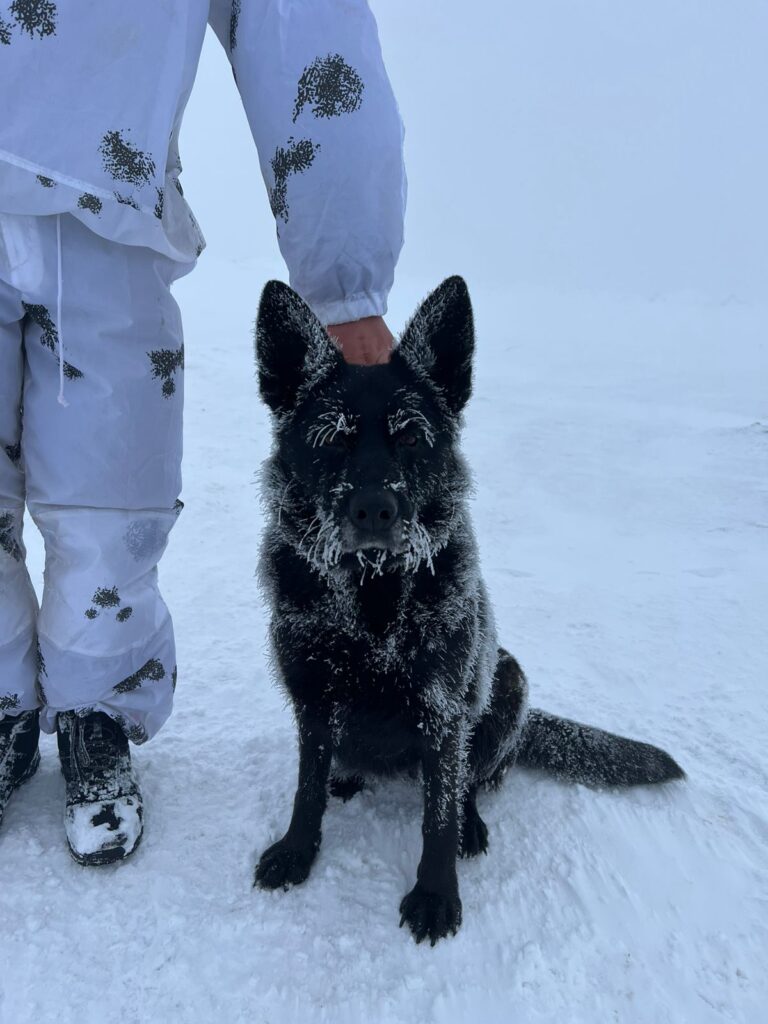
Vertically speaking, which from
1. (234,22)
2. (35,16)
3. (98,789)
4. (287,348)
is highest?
(234,22)

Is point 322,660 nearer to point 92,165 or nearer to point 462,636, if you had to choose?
point 462,636

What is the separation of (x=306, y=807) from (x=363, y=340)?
132 centimetres

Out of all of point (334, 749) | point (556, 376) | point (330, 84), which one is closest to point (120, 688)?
point (334, 749)

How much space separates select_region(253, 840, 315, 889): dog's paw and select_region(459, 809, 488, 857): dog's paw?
0.42 m

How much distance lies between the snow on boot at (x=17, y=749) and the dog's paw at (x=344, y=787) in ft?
2.99

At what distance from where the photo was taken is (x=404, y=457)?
6.15 feet

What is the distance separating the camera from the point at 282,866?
1.86 metres

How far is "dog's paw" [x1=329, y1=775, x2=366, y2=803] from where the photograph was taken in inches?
86.2

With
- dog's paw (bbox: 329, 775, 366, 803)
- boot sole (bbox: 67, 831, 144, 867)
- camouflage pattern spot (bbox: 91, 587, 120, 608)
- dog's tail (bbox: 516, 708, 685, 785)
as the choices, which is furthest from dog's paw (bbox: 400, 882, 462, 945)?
camouflage pattern spot (bbox: 91, 587, 120, 608)

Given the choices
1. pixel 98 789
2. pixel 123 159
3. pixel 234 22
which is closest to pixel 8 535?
pixel 98 789

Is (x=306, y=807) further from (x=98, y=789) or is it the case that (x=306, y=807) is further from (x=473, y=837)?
(x=98, y=789)

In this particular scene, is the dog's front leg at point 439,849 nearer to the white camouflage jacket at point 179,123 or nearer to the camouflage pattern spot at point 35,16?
the white camouflage jacket at point 179,123

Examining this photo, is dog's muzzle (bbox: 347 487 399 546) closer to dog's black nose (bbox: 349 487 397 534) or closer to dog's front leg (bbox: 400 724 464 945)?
dog's black nose (bbox: 349 487 397 534)

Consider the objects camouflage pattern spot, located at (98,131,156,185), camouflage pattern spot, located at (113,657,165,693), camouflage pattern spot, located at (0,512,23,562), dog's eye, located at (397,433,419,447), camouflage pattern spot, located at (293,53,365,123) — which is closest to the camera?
camouflage pattern spot, located at (98,131,156,185)
